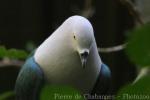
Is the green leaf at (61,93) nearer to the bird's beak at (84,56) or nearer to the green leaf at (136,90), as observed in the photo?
the green leaf at (136,90)

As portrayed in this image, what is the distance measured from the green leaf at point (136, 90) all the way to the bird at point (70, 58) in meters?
0.22

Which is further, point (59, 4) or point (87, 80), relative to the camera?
point (59, 4)

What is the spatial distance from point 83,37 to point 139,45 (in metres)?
0.24

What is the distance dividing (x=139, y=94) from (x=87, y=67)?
279 mm

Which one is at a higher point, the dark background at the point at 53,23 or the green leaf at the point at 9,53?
the dark background at the point at 53,23

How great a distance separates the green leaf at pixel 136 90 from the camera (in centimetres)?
20

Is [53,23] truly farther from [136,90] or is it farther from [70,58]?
[136,90]

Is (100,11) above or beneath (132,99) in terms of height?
above

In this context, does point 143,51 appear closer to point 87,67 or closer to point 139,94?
point 139,94

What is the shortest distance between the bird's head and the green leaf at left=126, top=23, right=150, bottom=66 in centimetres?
22

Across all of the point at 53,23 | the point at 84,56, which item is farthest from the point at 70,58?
the point at 53,23

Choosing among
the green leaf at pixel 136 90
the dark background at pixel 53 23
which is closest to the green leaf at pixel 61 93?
the green leaf at pixel 136 90

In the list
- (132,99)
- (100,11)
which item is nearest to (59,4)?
(100,11)

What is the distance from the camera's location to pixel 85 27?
17.0 inches
